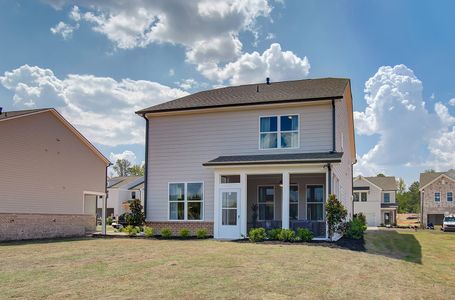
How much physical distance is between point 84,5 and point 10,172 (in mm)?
8660

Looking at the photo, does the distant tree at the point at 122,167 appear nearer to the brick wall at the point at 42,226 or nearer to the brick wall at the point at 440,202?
the brick wall at the point at 440,202

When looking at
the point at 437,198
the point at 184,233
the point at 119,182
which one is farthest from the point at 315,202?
the point at 119,182

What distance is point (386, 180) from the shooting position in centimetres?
6594

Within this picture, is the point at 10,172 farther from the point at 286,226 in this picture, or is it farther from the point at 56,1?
the point at 286,226

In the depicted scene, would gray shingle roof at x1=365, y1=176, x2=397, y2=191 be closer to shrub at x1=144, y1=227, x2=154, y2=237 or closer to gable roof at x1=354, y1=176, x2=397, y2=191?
gable roof at x1=354, y1=176, x2=397, y2=191

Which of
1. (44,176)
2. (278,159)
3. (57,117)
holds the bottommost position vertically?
(44,176)

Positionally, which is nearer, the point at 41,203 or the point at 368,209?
the point at 41,203

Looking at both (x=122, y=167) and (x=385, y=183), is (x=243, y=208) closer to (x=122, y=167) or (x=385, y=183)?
(x=385, y=183)

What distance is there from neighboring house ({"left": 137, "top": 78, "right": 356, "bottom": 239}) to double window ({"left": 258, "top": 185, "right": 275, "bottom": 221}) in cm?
5

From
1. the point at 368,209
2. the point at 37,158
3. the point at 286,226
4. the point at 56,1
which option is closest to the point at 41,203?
the point at 37,158

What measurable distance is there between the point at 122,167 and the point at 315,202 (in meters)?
83.3

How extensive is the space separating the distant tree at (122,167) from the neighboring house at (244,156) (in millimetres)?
79220

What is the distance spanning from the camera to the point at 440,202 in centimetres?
5766

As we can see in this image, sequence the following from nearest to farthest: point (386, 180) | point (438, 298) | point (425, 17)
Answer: point (438, 298) → point (425, 17) → point (386, 180)
